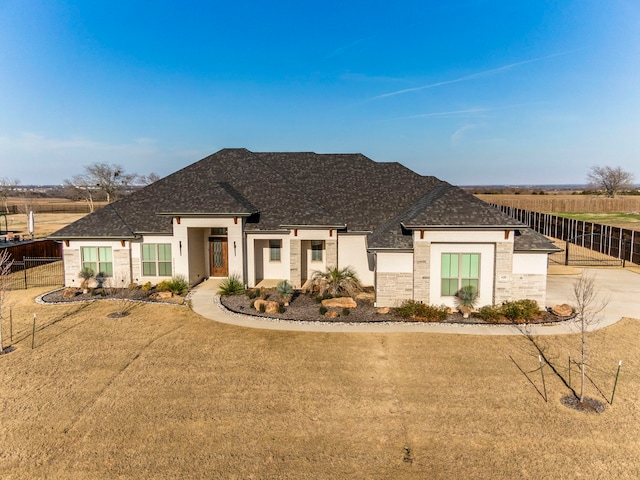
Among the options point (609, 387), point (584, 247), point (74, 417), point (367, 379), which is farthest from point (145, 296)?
point (584, 247)

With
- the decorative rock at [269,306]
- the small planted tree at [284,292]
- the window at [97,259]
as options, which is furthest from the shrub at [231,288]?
the window at [97,259]

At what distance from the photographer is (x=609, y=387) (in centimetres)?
1087

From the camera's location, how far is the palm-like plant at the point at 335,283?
1950 centimetres

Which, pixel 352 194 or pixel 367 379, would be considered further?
pixel 352 194

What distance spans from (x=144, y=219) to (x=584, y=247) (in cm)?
3493

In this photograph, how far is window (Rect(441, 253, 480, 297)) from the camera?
56.7ft

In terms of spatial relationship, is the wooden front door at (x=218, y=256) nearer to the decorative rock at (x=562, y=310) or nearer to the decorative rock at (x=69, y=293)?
the decorative rock at (x=69, y=293)

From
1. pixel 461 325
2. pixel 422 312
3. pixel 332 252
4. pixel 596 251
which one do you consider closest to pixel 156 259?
pixel 332 252

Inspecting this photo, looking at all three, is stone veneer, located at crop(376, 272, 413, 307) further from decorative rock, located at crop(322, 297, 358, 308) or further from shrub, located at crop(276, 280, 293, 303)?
shrub, located at crop(276, 280, 293, 303)

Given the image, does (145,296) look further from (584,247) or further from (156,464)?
(584,247)

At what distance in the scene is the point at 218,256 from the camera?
24.1m

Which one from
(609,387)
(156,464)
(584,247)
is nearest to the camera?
(156,464)

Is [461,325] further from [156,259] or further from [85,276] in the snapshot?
[85,276]

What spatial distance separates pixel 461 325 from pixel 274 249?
1139cm
